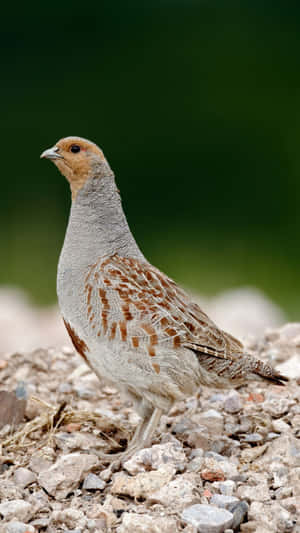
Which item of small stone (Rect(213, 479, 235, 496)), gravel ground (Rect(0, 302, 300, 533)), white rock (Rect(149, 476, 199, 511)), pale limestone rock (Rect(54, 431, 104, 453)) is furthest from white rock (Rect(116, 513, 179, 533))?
pale limestone rock (Rect(54, 431, 104, 453))

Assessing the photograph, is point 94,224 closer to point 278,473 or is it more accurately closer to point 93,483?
point 93,483

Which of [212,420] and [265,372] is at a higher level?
[265,372]

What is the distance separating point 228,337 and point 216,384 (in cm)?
29

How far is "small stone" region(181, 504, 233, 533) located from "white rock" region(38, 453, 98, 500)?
0.62m

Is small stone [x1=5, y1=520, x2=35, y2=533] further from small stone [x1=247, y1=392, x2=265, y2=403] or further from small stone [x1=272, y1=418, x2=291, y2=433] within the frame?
small stone [x1=247, y1=392, x2=265, y2=403]

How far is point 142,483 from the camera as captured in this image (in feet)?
11.2

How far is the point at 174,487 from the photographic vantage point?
338cm

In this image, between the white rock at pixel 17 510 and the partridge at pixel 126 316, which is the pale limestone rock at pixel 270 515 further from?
the white rock at pixel 17 510

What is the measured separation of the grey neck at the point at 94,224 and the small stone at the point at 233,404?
1181mm

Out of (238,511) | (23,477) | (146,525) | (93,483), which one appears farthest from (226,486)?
(23,477)

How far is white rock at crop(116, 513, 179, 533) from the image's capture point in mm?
3111

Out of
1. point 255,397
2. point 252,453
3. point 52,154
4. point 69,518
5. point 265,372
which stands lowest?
point 69,518

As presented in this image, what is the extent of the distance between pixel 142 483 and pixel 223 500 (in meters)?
0.38

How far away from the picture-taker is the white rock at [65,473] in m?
3.53
